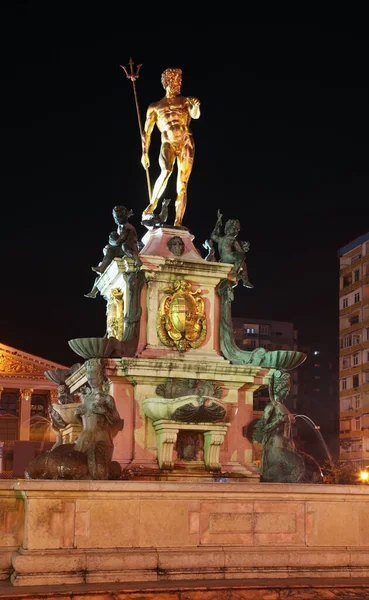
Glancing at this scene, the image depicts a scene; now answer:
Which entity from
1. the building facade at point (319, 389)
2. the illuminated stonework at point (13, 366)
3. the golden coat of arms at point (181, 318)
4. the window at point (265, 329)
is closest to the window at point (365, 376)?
the building facade at point (319, 389)

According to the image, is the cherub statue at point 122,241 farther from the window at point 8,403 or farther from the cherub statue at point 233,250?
the window at point 8,403

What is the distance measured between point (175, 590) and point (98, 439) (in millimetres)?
3129

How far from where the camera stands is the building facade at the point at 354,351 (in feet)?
250

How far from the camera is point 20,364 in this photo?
9331 cm

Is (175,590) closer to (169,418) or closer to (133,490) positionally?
(133,490)

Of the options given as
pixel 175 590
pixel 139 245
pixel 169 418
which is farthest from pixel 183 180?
pixel 175 590

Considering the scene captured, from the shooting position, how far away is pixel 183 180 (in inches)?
744

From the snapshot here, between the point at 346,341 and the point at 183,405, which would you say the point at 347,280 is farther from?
the point at 183,405

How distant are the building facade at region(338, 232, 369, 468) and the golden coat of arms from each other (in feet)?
192

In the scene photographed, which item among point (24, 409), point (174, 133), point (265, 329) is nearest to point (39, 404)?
point (24, 409)

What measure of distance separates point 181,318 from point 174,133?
13.3 ft

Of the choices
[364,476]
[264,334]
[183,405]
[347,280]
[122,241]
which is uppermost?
[347,280]

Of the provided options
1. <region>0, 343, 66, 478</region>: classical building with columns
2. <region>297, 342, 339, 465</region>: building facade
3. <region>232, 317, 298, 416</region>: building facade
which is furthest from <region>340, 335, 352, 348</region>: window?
<region>232, 317, 298, 416</region>: building facade

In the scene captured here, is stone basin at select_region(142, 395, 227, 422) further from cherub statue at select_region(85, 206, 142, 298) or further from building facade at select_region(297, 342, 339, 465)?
building facade at select_region(297, 342, 339, 465)
